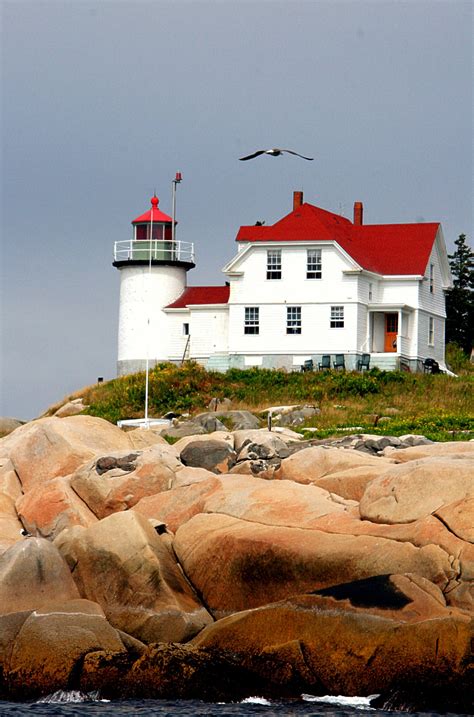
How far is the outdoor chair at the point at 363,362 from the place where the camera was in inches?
1813

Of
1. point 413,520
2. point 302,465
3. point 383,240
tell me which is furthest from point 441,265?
point 413,520

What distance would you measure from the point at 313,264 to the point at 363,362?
3943mm

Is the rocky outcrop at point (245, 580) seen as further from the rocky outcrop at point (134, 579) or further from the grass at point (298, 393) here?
the grass at point (298, 393)

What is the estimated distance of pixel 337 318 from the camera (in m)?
47.2

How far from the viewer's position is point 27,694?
16.8 meters

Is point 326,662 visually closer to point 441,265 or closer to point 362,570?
point 362,570

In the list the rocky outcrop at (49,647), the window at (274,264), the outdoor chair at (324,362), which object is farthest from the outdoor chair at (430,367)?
the rocky outcrop at (49,647)

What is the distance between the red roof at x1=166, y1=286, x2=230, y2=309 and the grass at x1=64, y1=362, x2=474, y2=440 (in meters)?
3.12

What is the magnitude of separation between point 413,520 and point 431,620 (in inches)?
101

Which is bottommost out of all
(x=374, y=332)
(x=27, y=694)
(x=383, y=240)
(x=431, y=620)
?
(x=27, y=694)

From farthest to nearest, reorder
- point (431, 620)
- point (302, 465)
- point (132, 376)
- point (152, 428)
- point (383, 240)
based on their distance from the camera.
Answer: point (383, 240) → point (132, 376) → point (152, 428) → point (302, 465) → point (431, 620)

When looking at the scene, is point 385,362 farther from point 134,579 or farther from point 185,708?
point 185,708

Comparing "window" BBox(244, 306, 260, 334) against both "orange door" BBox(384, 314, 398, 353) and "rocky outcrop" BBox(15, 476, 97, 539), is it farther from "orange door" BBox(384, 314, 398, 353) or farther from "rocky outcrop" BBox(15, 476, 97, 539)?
"rocky outcrop" BBox(15, 476, 97, 539)

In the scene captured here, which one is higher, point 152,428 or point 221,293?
point 221,293
